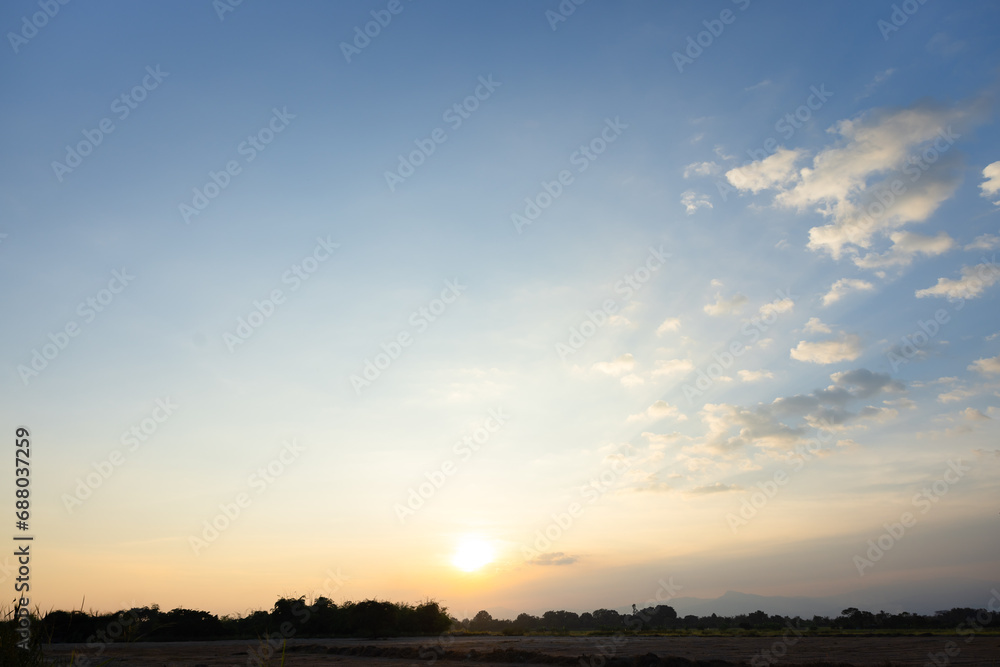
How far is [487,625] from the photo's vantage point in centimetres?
18762

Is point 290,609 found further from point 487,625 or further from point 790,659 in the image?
point 487,625

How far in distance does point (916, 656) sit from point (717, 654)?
38.3 feet

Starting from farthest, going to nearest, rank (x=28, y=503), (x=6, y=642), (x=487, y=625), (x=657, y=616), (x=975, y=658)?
1. (x=487, y=625)
2. (x=657, y=616)
3. (x=975, y=658)
4. (x=28, y=503)
5. (x=6, y=642)

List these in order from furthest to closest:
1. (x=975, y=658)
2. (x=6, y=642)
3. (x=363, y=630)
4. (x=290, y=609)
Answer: (x=290, y=609) → (x=363, y=630) → (x=975, y=658) → (x=6, y=642)

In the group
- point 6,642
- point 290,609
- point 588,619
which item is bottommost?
point 588,619

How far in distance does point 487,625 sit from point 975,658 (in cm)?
17509

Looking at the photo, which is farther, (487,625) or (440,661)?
(487,625)

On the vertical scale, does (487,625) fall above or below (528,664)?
below

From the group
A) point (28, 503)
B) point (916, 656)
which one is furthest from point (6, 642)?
point (916, 656)

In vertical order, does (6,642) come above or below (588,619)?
above

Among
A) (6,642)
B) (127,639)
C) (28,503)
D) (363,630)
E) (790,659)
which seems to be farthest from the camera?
(363,630)

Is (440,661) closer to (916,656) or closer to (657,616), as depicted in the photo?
(916,656)

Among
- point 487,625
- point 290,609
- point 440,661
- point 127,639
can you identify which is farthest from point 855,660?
point 487,625

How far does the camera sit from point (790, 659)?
3547 centimetres
